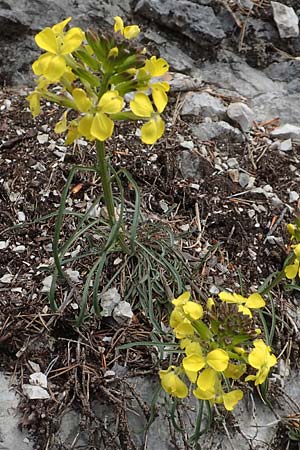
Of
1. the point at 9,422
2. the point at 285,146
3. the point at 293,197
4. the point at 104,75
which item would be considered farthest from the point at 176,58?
the point at 9,422

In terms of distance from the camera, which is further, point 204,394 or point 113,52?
point 204,394

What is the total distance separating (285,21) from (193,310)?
2.44 m

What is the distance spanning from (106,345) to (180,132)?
4.12 feet

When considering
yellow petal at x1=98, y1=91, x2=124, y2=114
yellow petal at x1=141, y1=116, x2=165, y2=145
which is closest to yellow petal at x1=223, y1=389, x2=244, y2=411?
yellow petal at x1=141, y1=116, x2=165, y2=145

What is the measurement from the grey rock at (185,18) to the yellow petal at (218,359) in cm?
230

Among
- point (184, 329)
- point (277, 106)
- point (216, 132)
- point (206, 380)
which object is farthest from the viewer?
point (277, 106)

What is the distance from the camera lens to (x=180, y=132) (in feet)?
10.3

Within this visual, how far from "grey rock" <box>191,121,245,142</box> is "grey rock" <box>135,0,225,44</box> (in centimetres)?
68

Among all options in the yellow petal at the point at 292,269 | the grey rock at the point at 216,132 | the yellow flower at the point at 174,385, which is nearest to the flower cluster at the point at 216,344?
the yellow flower at the point at 174,385

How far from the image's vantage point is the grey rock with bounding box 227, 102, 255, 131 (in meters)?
3.27

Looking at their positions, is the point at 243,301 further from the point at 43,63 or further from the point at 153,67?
the point at 43,63

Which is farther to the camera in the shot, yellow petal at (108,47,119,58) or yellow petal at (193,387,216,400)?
yellow petal at (193,387,216,400)

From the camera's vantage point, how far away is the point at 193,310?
1911mm

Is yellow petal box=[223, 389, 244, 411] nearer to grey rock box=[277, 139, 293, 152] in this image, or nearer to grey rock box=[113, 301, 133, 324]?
grey rock box=[113, 301, 133, 324]
